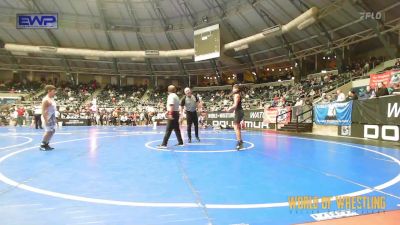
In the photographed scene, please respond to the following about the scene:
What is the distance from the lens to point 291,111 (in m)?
18.0

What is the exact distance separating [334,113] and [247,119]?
9.49 metres

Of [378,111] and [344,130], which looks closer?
[378,111]

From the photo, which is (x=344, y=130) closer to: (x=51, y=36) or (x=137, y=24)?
(x=137, y=24)

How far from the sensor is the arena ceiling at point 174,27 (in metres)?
25.2

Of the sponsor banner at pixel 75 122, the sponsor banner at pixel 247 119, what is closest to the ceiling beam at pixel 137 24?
the sponsor banner at pixel 75 122

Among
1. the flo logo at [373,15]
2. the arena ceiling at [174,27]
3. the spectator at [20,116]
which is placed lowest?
the spectator at [20,116]

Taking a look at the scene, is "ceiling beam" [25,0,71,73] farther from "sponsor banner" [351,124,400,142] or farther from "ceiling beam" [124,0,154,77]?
"sponsor banner" [351,124,400,142]

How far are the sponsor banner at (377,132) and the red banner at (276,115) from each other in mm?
5978

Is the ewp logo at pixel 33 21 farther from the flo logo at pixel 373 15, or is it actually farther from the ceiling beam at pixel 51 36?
the flo logo at pixel 373 15

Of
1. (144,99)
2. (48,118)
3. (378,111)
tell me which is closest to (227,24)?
(144,99)

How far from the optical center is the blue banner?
12814 mm

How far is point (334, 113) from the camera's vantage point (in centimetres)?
1373

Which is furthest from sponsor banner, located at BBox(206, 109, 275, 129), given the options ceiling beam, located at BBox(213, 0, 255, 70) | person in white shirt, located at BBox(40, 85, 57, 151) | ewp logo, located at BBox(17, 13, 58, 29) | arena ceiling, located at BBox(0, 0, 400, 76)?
person in white shirt, located at BBox(40, 85, 57, 151)

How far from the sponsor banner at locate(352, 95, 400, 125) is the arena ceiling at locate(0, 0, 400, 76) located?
1288 cm
